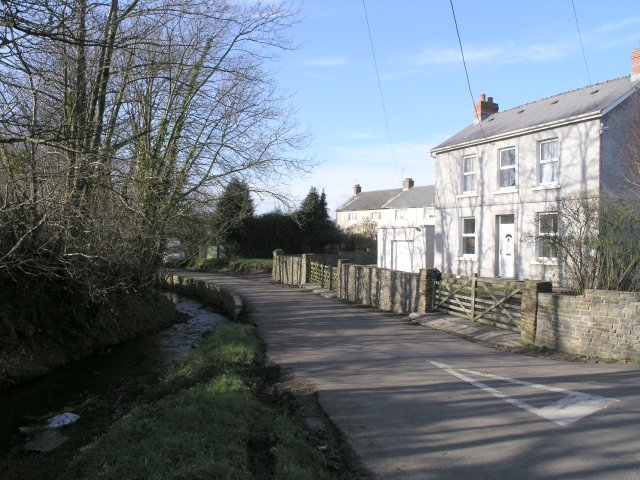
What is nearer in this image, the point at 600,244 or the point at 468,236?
the point at 600,244

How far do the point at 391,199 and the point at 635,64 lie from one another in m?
43.0

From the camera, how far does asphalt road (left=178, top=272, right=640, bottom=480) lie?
5.11 metres

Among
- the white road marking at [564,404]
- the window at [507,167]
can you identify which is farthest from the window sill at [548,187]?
the white road marking at [564,404]

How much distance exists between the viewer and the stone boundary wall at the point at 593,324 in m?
9.51

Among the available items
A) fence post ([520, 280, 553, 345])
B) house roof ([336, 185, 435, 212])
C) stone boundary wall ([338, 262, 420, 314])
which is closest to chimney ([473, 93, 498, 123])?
stone boundary wall ([338, 262, 420, 314])

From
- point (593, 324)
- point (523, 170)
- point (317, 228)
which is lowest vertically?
point (593, 324)

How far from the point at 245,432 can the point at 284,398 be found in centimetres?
206

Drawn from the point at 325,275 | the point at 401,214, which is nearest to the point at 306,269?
the point at 325,275

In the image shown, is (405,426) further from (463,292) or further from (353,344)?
(463,292)

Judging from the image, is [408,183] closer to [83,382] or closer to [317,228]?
[317,228]

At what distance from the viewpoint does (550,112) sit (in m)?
21.4

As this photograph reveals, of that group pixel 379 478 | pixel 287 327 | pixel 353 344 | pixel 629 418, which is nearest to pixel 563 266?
pixel 353 344

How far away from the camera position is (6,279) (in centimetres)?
1216

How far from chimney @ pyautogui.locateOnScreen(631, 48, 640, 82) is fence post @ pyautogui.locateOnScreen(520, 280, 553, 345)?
42.1 ft
